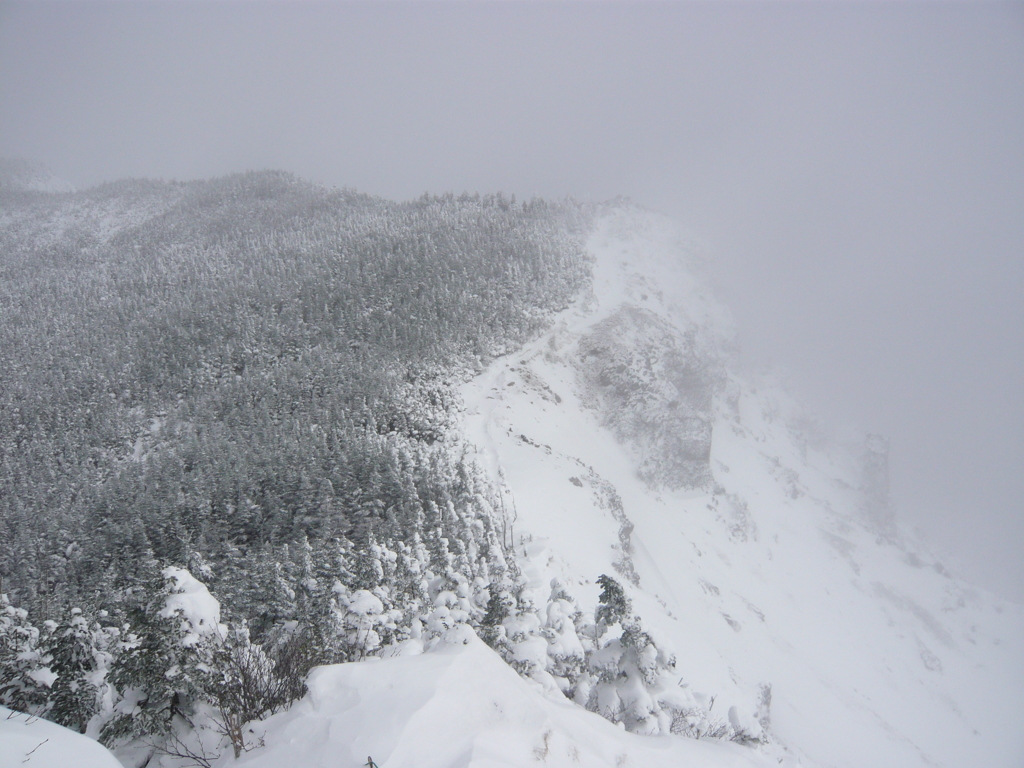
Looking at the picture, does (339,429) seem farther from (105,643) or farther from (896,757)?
(896,757)

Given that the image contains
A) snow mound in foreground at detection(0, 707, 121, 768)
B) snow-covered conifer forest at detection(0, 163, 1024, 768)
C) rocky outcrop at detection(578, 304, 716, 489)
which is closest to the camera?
snow mound in foreground at detection(0, 707, 121, 768)

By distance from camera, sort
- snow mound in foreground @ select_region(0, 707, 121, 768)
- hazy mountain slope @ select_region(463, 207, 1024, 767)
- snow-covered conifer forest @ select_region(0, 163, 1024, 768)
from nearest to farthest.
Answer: snow mound in foreground @ select_region(0, 707, 121, 768) → snow-covered conifer forest @ select_region(0, 163, 1024, 768) → hazy mountain slope @ select_region(463, 207, 1024, 767)

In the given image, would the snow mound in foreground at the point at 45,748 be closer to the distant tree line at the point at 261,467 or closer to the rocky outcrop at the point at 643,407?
the distant tree line at the point at 261,467

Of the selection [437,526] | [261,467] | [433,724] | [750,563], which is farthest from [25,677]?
[750,563]

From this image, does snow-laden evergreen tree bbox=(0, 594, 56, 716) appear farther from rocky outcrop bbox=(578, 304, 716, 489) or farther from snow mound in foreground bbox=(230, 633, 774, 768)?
rocky outcrop bbox=(578, 304, 716, 489)

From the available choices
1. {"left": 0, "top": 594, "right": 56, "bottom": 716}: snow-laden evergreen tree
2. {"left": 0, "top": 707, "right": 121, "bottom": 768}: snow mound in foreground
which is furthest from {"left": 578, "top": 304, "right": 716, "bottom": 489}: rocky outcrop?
{"left": 0, "top": 707, "right": 121, "bottom": 768}: snow mound in foreground

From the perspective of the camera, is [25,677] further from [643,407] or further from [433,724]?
[643,407]

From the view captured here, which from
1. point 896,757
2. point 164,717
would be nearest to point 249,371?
point 164,717
